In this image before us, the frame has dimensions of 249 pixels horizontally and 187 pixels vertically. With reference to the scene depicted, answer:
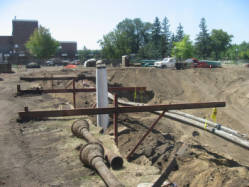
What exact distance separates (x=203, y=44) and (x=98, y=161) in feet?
289

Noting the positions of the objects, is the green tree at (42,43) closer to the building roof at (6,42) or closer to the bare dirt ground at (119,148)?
the building roof at (6,42)

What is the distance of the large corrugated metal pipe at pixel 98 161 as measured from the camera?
4345 millimetres

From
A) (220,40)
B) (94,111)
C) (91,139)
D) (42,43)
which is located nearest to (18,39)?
(42,43)

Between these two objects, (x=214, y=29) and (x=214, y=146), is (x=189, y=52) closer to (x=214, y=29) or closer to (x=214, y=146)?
(x=214, y=29)

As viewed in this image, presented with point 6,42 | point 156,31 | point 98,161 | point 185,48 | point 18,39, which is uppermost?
point 156,31

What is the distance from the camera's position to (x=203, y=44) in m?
86.1

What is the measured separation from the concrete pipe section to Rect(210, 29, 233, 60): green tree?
89858 mm

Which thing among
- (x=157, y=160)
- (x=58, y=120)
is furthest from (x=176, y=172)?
(x=58, y=120)

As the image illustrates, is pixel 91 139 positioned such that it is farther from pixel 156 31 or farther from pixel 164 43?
pixel 156 31

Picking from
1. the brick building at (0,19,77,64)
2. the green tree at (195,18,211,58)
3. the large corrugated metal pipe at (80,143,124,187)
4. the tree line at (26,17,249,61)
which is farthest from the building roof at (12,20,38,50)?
the large corrugated metal pipe at (80,143,124,187)

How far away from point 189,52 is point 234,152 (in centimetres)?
6420

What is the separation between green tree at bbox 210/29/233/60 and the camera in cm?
8939

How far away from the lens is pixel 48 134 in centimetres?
748

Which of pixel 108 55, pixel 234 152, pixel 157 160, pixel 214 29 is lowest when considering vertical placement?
pixel 234 152
